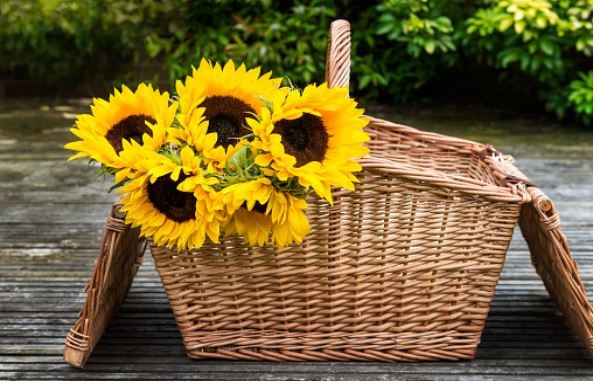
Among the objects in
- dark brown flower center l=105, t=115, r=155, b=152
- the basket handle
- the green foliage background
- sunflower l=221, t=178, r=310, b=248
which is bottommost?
the green foliage background

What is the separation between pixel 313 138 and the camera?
1.29 metres

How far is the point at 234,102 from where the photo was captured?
1.36m

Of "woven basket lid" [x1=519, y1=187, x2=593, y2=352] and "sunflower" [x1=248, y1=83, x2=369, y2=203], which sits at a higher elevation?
"sunflower" [x1=248, y1=83, x2=369, y2=203]

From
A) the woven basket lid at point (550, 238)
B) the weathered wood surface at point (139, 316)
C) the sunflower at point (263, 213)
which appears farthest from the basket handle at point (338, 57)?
the weathered wood surface at point (139, 316)

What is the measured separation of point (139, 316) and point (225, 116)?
558mm

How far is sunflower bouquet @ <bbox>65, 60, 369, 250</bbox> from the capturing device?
125cm

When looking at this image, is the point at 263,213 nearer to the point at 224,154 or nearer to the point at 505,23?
the point at 224,154

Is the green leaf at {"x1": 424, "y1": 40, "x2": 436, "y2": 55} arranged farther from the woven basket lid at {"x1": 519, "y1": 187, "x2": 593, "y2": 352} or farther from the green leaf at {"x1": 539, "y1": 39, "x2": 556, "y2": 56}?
the woven basket lid at {"x1": 519, "y1": 187, "x2": 593, "y2": 352}

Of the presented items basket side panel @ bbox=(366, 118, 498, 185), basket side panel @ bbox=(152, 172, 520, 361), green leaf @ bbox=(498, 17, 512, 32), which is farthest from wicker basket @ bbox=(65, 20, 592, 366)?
green leaf @ bbox=(498, 17, 512, 32)

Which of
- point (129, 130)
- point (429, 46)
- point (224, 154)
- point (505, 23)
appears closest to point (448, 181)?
point (224, 154)

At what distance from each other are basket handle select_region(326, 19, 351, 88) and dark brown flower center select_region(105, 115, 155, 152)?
1.06 feet

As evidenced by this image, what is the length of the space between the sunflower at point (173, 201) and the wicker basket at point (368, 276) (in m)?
0.10

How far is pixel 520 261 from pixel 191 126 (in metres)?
1.11

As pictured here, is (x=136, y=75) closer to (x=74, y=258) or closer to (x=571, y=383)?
(x=74, y=258)
